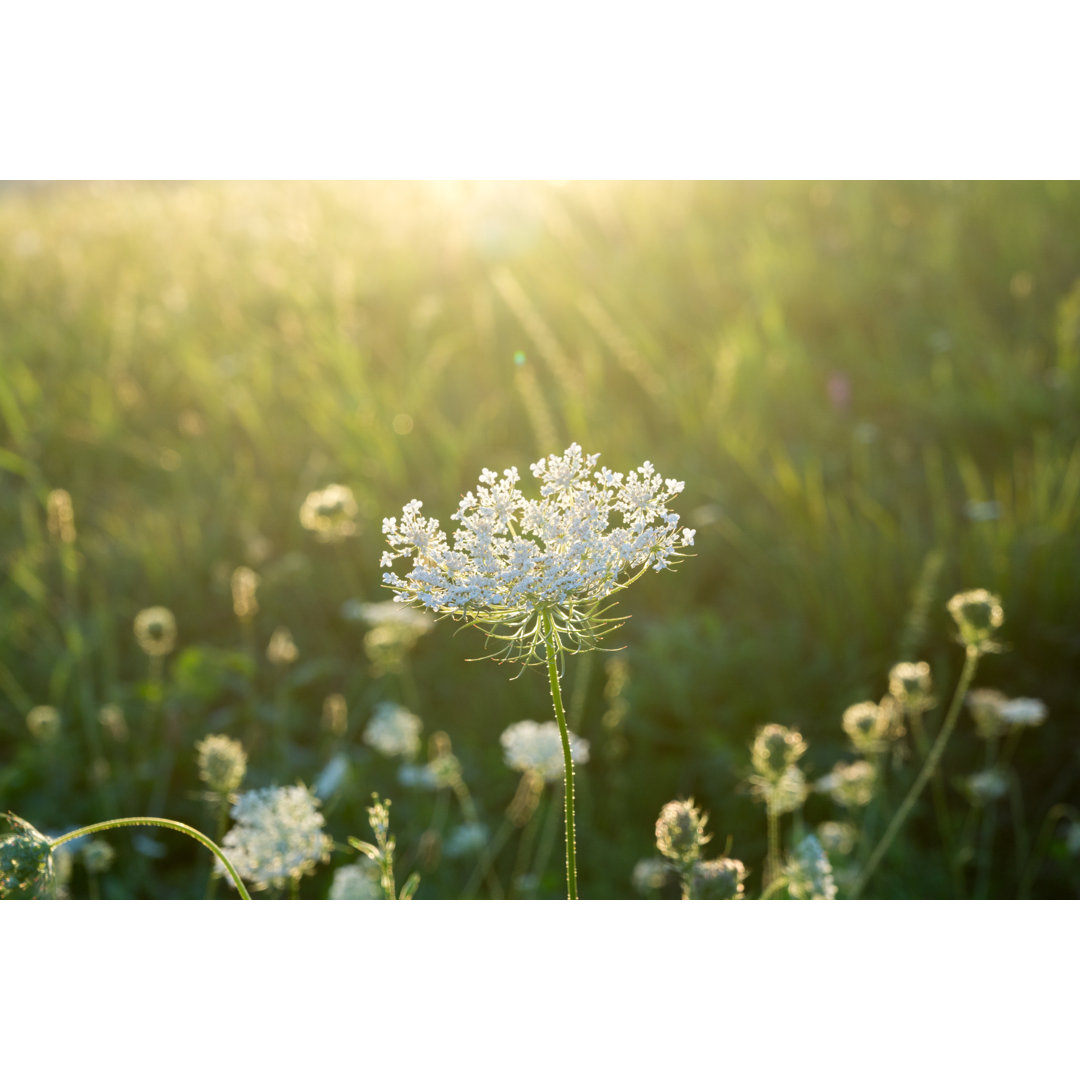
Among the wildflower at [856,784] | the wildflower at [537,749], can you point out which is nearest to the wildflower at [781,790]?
the wildflower at [856,784]

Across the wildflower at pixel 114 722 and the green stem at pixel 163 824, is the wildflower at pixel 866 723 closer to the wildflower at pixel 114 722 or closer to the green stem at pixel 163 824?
the green stem at pixel 163 824

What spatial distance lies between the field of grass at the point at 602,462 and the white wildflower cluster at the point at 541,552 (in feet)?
2.72

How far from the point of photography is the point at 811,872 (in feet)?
2.72

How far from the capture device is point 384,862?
0.66m

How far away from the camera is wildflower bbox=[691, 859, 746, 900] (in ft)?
2.21

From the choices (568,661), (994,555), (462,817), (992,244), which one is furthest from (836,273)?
(462,817)

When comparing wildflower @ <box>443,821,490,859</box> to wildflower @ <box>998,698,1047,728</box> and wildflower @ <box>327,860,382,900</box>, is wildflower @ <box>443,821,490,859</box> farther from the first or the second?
wildflower @ <box>998,698,1047,728</box>

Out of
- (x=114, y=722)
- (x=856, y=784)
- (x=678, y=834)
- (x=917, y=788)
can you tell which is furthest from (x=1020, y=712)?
(x=114, y=722)

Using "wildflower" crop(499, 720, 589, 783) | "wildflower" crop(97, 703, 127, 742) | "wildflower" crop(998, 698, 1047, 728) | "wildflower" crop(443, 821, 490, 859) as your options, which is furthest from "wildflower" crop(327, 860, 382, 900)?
"wildflower" crop(998, 698, 1047, 728)

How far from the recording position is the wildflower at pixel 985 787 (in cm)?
126

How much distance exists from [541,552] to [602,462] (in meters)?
1.25
